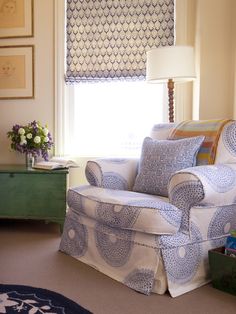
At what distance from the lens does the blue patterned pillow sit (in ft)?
7.51

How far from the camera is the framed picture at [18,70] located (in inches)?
139

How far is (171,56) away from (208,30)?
1.85 ft

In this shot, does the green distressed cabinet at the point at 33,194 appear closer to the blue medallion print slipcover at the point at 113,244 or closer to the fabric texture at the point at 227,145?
the blue medallion print slipcover at the point at 113,244

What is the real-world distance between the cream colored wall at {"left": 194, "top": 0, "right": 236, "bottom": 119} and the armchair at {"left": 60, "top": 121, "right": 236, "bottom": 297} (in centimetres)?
87

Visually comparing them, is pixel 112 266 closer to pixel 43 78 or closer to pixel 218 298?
pixel 218 298

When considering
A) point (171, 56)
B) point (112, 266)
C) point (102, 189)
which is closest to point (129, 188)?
point (102, 189)

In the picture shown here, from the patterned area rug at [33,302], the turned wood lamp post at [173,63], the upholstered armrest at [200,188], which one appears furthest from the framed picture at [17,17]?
the patterned area rug at [33,302]

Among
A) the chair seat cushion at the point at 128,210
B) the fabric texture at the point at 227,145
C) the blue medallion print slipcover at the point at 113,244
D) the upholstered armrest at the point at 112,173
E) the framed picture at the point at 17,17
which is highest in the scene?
the framed picture at the point at 17,17

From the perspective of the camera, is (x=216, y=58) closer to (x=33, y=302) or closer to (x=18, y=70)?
(x=18, y=70)

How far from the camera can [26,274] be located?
2.18 m

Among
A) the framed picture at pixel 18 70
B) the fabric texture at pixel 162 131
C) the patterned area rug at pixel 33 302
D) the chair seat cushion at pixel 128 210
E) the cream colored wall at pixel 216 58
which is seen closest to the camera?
the patterned area rug at pixel 33 302

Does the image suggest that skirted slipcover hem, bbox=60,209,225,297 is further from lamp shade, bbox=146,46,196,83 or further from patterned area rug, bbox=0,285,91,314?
lamp shade, bbox=146,46,196,83

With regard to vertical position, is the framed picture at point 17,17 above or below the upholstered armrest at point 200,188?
above

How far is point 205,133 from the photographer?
2.42 m
